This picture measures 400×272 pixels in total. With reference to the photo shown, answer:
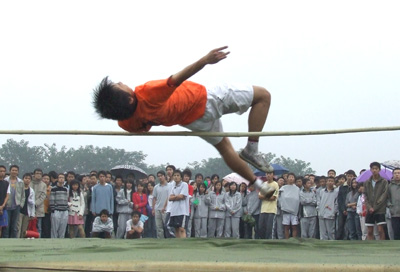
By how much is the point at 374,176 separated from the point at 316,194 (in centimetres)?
209

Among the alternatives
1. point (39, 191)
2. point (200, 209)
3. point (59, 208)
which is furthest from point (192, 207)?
point (39, 191)

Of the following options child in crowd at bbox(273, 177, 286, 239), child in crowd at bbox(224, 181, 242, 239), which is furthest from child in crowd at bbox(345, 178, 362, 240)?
child in crowd at bbox(224, 181, 242, 239)

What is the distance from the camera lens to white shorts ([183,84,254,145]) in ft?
18.2

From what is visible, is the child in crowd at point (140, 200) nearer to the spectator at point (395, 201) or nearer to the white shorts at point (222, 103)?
the spectator at point (395, 201)

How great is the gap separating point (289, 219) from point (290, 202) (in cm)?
33

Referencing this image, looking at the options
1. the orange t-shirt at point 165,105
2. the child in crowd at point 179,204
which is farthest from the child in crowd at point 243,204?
the orange t-shirt at point 165,105

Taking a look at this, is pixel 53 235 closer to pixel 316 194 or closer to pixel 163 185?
pixel 163 185

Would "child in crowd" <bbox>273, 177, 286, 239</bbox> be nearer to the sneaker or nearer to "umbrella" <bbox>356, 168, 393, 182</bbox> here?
"umbrella" <bbox>356, 168, 393, 182</bbox>

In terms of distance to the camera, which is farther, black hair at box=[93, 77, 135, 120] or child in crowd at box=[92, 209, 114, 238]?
child in crowd at box=[92, 209, 114, 238]

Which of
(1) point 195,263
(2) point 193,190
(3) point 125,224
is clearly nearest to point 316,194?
(2) point 193,190

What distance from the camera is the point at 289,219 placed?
40.1 ft

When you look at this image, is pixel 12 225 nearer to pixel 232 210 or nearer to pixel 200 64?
pixel 232 210

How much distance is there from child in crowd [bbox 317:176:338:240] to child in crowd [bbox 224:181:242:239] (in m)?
1.46

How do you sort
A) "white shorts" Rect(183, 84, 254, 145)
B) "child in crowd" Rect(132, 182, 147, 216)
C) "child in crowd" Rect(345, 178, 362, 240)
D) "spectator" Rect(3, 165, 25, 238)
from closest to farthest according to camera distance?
1. "white shorts" Rect(183, 84, 254, 145)
2. "spectator" Rect(3, 165, 25, 238)
3. "child in crowd" Rect(345, 178, 362, 240)
4. "child in crowd" Rect(132, 182, 147, 216)
